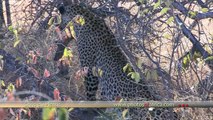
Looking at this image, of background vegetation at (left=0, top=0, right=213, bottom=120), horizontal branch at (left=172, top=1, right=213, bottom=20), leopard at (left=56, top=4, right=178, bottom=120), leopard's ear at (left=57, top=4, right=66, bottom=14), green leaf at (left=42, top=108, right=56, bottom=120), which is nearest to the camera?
green leaf at (left=42, top=108, right=56, bottom=120)

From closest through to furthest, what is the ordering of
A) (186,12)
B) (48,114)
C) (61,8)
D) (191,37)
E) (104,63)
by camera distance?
(48,114)
(186,12)
(191,37)
(104,63)
(61,8)

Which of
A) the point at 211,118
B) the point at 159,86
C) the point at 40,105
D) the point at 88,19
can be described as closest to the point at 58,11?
the point at 88,19

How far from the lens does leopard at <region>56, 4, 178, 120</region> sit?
152 inches

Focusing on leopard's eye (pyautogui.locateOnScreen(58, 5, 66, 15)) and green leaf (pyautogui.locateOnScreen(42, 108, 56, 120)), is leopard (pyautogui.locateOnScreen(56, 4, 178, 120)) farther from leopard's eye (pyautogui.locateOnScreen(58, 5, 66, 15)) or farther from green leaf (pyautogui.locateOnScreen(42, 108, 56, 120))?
green leaf (pyautogui.locateOnScreen(42, 108, 56, 120))

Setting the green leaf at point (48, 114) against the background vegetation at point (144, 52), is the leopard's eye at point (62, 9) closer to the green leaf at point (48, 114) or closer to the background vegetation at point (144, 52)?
the background vegetation at point (144, 52)

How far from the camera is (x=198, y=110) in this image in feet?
12.4

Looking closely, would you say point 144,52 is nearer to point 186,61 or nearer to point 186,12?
point 186,61

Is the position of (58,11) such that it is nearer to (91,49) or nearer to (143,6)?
(91,49)

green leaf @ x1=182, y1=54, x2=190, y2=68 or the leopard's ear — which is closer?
green leaf @ x1=182, y1=54, x2=190, y2=68

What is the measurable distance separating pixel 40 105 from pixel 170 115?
2099 mm

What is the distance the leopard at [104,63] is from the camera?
3.86 meters

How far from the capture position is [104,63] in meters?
4.57

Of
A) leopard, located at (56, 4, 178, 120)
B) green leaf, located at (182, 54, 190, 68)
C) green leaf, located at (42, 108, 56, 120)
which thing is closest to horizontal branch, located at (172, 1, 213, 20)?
green leaf, located at (182, 54, 190, 68)

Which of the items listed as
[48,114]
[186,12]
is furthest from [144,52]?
[48,114]
